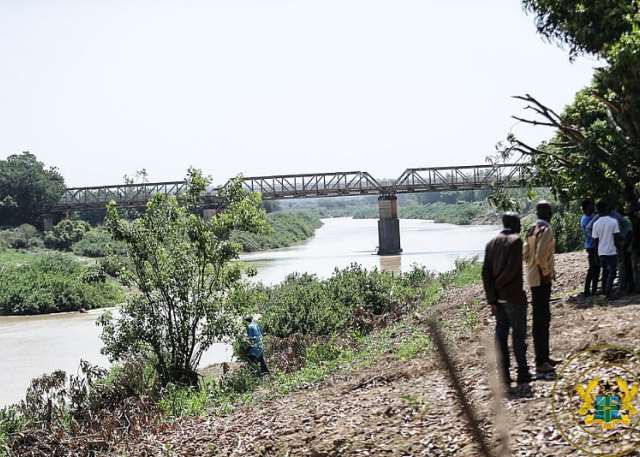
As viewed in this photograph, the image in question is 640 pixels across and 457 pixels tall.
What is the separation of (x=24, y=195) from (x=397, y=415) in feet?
213

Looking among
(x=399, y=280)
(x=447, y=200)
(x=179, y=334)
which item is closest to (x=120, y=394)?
(x=179, y=334)

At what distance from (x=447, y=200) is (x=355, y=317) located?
5439 inches

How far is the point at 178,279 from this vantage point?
15047 millimetres

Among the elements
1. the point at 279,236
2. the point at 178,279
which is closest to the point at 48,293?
the point at 178,279

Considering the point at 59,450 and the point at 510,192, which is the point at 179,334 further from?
the point at 510,192

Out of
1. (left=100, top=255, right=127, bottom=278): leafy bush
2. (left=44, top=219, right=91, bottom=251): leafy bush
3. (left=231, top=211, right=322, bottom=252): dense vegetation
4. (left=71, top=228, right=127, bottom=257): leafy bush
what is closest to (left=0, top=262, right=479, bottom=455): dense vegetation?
(left=100, top=255, right=127, bottom=278): leafy bush

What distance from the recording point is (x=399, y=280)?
77.5ft

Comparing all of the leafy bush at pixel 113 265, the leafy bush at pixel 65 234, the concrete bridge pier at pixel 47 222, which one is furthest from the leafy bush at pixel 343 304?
the concrete bridge pier at pixel 47 222

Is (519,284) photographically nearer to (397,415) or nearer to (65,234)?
(397,415)

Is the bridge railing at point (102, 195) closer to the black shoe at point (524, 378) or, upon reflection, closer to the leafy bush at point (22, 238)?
the leafy bush at point (22, 238)

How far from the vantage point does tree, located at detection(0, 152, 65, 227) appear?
A: 6600 centimetres

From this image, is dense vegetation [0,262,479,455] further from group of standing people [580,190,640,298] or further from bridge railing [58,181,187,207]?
bridge railing [58,181,187,207]

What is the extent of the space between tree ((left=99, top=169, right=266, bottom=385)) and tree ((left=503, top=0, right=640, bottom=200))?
18.5 ft

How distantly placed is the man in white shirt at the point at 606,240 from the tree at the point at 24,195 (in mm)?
62222
